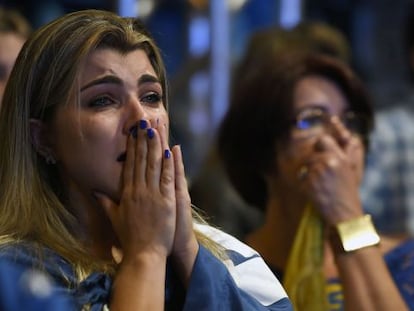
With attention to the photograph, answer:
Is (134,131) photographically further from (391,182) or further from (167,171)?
(391,182)

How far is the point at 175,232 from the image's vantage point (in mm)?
1332

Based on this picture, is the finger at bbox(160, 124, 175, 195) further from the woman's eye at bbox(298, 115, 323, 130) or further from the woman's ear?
the woman's eye at bbox(298, 115, 323, 130)

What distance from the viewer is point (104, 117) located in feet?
4.44

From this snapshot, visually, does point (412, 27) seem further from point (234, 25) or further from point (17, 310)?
point (17, 310)

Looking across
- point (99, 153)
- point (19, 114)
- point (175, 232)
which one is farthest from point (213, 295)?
point (19, 114)

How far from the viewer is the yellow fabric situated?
1.89m

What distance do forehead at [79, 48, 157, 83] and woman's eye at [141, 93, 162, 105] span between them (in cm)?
3

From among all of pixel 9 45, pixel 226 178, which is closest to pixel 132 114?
pixel 9 45

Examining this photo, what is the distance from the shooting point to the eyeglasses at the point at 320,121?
2.12 metres

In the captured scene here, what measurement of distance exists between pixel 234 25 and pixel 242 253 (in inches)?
97.3

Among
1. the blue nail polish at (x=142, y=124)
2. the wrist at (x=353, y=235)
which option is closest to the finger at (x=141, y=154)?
the blue nail polish at (x=142, y=124)

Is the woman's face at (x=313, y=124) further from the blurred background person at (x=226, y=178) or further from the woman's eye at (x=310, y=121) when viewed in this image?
the blurred background person at (x=226, y=178)

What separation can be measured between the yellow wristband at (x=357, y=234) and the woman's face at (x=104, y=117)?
2.23 feet

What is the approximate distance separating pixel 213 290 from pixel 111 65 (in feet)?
1.17
